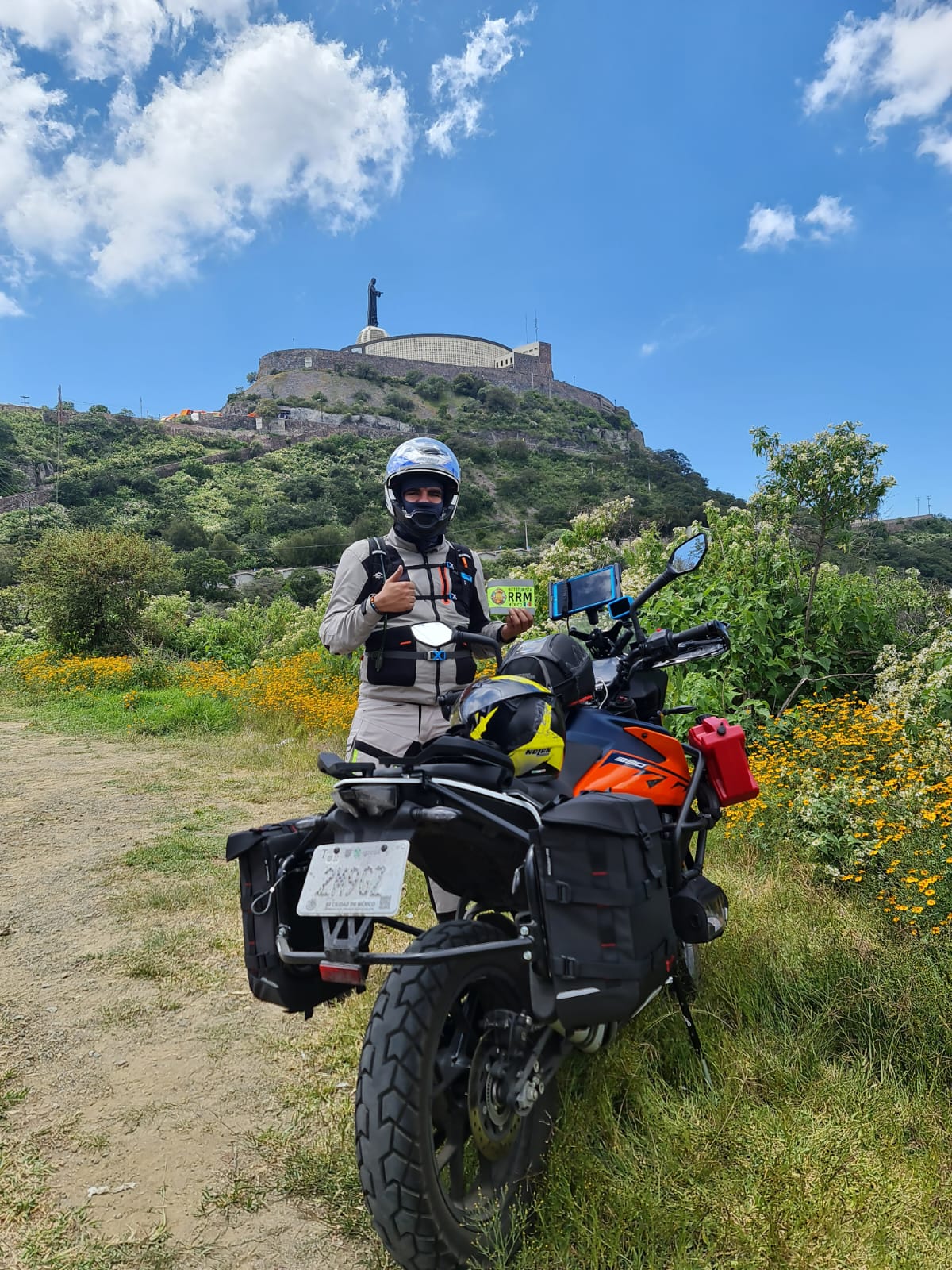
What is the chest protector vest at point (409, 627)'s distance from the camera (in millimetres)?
2666

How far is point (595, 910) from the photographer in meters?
1.67

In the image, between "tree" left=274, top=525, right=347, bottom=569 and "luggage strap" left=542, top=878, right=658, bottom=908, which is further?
"tree" left=274, top=525, right=347, bottom=569

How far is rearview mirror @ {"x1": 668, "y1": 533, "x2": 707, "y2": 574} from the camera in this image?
7.88 ft

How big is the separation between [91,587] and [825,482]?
555 inches

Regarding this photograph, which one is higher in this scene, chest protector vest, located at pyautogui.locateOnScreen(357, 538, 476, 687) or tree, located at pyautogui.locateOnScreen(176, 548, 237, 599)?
tree, located at pyautogui.locateOnScreen(176, 548, 237, 599)

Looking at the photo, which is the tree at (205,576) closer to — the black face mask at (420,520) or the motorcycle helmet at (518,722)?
the black face mask at (420,520)

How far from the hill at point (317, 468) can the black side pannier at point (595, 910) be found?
32312 mm

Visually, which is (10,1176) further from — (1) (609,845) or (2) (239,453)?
(2) (239,453)

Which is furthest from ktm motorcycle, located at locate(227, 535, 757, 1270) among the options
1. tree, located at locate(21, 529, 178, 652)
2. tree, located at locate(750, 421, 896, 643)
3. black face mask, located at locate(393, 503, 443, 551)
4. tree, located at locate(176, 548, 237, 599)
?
tree, located at locate(176, 548, 237, 599)

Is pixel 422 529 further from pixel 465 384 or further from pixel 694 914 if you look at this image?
pixel 465 384

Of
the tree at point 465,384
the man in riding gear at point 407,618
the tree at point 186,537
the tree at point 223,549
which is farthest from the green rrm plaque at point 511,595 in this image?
the tree at point 465,384

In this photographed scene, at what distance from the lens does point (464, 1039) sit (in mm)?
1762

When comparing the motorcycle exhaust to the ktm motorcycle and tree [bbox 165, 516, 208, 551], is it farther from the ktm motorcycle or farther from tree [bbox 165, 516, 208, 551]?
tree [bbox 165, 516, 208, 551]

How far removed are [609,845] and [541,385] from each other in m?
111
